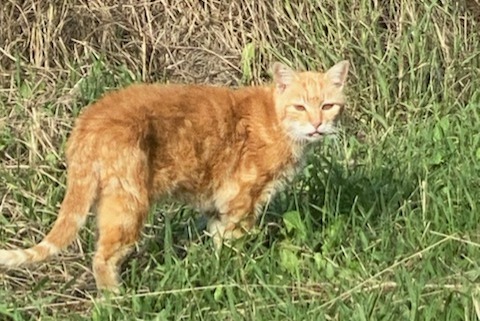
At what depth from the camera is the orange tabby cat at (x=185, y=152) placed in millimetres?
4586

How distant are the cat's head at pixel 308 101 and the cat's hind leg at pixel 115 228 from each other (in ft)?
3.02

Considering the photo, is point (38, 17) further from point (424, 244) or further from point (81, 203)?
point (424, 244)

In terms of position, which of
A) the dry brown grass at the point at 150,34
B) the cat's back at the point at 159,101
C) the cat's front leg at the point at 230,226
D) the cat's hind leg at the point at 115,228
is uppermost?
the cat's back at the point at 159,101

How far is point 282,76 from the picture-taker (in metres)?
5.29

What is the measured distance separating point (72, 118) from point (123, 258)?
5.53 feet

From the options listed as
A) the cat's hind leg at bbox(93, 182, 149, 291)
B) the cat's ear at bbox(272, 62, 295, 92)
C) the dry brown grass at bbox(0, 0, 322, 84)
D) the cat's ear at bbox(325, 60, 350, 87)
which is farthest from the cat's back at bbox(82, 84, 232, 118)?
the dry brown grass at bbox(0, 0, 322, 84)

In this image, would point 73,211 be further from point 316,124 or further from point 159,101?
point 316,124

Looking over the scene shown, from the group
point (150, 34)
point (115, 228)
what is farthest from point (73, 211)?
point (150, 34)

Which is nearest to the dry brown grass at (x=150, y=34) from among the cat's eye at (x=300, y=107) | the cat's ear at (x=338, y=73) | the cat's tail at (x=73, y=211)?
the cat's ear at (x=338, y=73)

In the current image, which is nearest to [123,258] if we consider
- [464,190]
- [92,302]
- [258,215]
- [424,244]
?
[92,302]

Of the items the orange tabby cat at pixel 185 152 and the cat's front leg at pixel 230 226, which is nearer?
the orange tabby cat at pixel 185 152

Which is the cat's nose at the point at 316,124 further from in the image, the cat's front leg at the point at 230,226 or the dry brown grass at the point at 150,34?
the dry brown grass at the point at 150,34

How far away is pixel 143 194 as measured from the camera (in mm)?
4629

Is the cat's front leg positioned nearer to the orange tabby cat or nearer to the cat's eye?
the orange tabby cat
